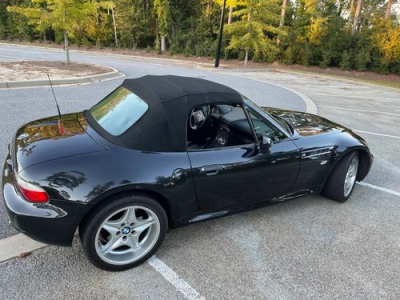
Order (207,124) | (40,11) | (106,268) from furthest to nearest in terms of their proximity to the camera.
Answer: (40,11)
(207,124)
(106,268)

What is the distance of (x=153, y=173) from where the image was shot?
236 centimetres

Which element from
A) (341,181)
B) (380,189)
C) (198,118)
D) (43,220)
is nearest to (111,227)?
(43,220)

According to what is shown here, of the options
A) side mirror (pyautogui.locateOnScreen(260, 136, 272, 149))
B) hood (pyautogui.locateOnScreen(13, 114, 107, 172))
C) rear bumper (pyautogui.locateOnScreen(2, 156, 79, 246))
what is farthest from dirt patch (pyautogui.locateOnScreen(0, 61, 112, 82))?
side mirror (pyautogui.locateOnScreen(260, 136, 272, 149))

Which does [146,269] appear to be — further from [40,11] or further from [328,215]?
[40,11]

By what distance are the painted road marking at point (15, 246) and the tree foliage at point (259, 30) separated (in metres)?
19.2

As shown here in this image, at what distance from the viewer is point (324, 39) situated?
27.4m

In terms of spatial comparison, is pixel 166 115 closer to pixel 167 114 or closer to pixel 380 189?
pixel 167 114

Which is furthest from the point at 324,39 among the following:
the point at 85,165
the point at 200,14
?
the point at 85,165

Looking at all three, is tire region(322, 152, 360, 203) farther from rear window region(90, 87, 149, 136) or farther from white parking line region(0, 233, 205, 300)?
rear window region(90, 87, 149, 136)

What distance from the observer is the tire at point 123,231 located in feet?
7.36

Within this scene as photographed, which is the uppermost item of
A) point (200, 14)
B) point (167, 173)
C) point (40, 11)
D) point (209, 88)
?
point (200, 14)

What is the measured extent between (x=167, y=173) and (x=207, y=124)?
1.03m

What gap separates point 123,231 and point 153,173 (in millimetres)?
536

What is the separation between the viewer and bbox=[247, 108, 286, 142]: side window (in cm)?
307
